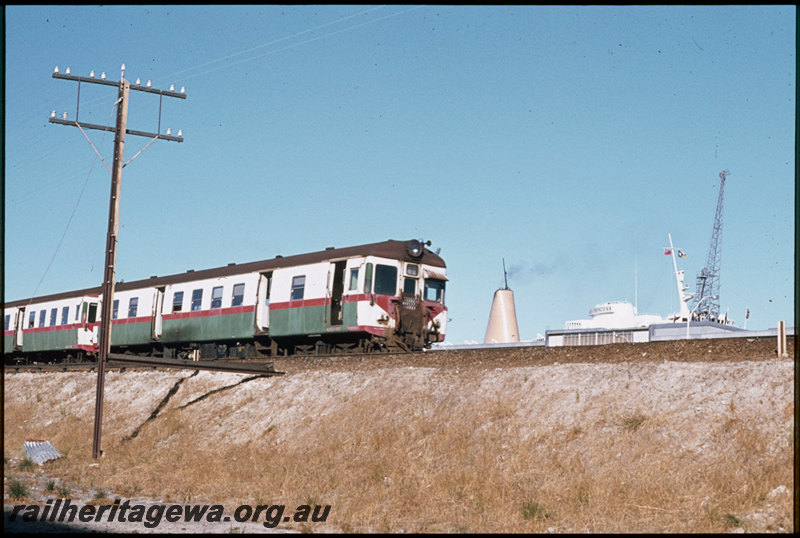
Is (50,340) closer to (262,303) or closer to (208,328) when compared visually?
(208,328)

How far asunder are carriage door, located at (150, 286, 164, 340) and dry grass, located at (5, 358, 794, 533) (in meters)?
13.1

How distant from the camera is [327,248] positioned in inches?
1052

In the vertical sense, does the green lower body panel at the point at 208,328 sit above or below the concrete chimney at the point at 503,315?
below

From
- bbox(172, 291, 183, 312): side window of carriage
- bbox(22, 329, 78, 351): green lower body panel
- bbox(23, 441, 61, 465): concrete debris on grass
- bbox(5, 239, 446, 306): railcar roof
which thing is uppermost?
bbox(5, 239, 446, 306): railcar roof

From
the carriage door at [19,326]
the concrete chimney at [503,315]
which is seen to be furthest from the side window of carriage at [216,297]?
the concrete chimney at [503,315]

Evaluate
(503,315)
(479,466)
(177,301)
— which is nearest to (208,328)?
(177,301)

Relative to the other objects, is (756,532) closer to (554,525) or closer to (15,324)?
(554,525)

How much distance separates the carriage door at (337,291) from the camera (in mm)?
25202

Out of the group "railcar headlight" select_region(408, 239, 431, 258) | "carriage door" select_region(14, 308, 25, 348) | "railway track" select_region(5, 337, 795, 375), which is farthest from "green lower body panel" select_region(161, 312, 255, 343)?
"carriage door" select_region(14, 308, 25, 348)

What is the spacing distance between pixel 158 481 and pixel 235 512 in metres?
3.69

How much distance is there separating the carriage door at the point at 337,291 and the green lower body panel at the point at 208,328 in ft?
11.8

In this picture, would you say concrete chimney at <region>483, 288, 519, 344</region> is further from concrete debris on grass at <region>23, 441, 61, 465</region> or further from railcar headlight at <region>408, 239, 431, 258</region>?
concrete debris on grass at <region>23, 441, 61, 465</region>

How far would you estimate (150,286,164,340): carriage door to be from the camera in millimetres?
32312

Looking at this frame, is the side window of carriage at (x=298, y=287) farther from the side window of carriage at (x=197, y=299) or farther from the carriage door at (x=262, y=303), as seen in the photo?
the side window of carriage at (x=197, y=299)
